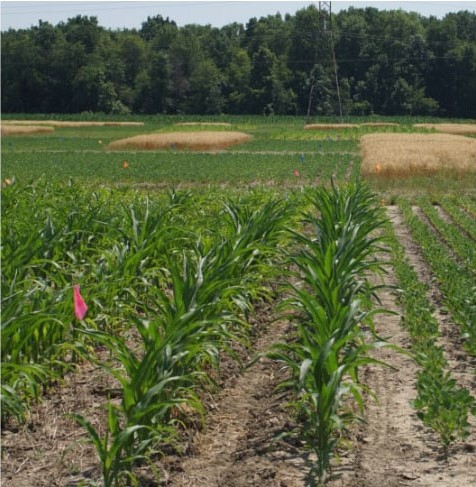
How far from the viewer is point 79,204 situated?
32.9ft

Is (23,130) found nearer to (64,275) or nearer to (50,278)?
(64,275)

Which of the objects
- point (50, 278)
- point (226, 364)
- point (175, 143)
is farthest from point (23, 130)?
point (226, 364)

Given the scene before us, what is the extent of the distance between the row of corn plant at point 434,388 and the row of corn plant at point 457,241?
8.54ft

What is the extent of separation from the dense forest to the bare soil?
7379 cm

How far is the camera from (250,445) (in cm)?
473

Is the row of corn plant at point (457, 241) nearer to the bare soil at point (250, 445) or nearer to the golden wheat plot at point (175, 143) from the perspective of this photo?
the bare soil at point (250, 445)

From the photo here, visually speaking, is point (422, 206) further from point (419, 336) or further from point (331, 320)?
point (331, 320)

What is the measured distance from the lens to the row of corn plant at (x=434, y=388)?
185 inches

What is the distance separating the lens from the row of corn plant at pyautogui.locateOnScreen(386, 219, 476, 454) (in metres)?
4.70

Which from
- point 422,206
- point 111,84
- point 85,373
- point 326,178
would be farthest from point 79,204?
point 111,84

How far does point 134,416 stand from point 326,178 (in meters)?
19.7

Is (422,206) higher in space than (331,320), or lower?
lower

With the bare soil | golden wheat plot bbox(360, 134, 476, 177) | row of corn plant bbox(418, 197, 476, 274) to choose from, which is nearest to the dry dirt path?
the bare soil

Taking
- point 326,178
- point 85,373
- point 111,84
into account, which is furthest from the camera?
point 111,84
